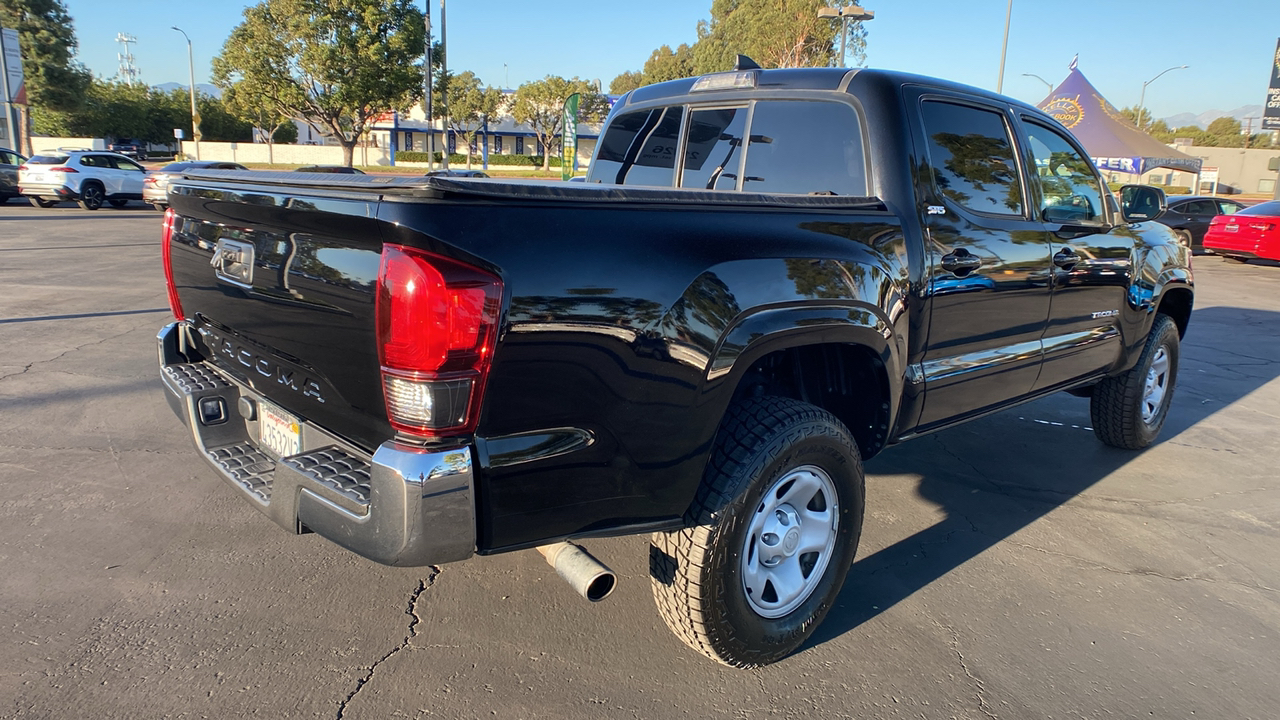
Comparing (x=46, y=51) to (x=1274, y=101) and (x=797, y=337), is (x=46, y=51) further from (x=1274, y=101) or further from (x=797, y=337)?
(x=1274, y=101)

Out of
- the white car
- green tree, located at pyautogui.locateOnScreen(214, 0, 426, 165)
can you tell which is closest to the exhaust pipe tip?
the white car

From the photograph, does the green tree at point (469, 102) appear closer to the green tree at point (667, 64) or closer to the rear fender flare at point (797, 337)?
the green tree at point (667, 64)

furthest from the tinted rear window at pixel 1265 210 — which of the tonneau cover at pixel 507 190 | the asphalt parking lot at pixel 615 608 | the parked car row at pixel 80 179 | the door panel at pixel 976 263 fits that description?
the tonneau cover at pixel 507 190

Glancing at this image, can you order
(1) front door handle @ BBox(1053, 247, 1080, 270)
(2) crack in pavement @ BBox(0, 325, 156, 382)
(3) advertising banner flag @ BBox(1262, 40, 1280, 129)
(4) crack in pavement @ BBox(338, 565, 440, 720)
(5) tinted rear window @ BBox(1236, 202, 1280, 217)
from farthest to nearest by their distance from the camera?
1. (3) advertising banner flag @ BBox(1262, 40, 1280, 129)
2. (5) tinted rear window @ BBox(1236, 202, 1280, 217)
3. (2) crack in pavement @ BBox(0, 325, 156, 382)
4. (1) front door handle @ BBox(1053, 247, 1080, 270)
5. (4) crack in pavement @ BBox(338, 565, 440, 720)

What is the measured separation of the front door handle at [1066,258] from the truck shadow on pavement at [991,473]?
1276mm

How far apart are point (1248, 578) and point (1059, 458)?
60.0 inches

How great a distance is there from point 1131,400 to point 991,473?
1.05 meters

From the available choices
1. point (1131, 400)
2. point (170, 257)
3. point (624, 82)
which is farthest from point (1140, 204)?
point (624, 82)

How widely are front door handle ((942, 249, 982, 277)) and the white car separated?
79.2 ft

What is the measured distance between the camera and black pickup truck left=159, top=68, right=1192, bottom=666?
1981 mm

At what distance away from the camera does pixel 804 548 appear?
9.22 ft

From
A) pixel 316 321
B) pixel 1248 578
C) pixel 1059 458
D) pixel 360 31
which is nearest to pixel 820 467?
pixel 316 321

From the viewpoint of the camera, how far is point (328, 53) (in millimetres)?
36219

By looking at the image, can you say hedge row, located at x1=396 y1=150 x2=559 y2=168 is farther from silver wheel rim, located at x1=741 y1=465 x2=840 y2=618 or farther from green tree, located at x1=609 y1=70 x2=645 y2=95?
silver wheel rim, located at x1=741 y1=465 x2=840 y2=618
